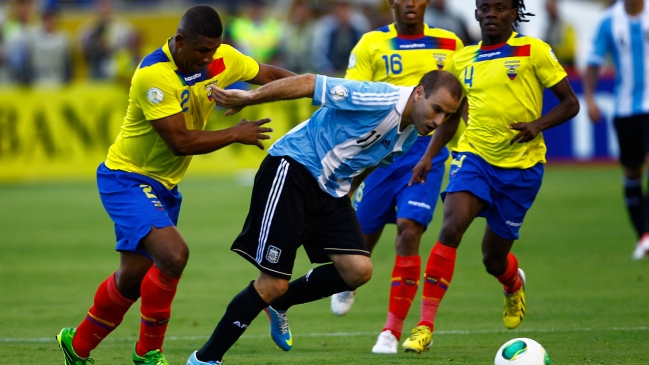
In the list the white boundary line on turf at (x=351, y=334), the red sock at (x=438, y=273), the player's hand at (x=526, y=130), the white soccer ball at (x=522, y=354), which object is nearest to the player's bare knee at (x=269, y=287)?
the white soccer ball at (x=522, y=354)

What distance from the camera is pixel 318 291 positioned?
6.83 m

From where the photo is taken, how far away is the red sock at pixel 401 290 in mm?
7477

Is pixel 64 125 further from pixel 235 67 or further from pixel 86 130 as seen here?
pixel 235 67

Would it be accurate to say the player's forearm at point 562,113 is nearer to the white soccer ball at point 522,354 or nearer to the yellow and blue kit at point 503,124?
the yellow and blue kit at point 503,124

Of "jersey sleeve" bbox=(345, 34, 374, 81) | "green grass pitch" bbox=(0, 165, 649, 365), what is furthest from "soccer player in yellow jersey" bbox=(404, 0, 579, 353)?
"jersey sleeve" bbox=(345, 34, 374, 81)

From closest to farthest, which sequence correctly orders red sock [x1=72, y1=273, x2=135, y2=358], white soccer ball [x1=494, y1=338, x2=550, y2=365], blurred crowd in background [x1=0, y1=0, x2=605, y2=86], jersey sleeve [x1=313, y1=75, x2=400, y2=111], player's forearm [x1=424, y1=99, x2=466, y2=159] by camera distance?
white soccer ball [x1=494, y1=338, x2=550, y2=365], jersey sleeve [x1=313, y1=75, x2=400, y2=111], red sock [x1=72, y1=273, x2=135, y2=358], player's forearm [x1=424, y1=99, x2=466, y2=159], blurred crowd in background [x1=0, y1=0, x2=605, y2=86]

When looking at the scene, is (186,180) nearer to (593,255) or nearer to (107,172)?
(593,255)

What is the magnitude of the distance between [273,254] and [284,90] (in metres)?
1.01

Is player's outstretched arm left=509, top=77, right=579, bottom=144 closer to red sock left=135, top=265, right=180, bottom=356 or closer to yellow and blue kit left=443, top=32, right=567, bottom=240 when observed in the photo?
yellow and blue kit left=443, top=32, right=567, bottom=240

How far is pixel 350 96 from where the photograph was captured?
609cm

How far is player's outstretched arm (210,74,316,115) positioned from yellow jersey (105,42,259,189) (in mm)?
486

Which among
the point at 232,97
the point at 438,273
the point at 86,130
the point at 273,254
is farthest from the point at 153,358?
the point at 86,130

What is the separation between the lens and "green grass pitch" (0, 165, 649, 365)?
23.8 ft

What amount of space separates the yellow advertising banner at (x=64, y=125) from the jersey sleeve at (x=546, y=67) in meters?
11.7
